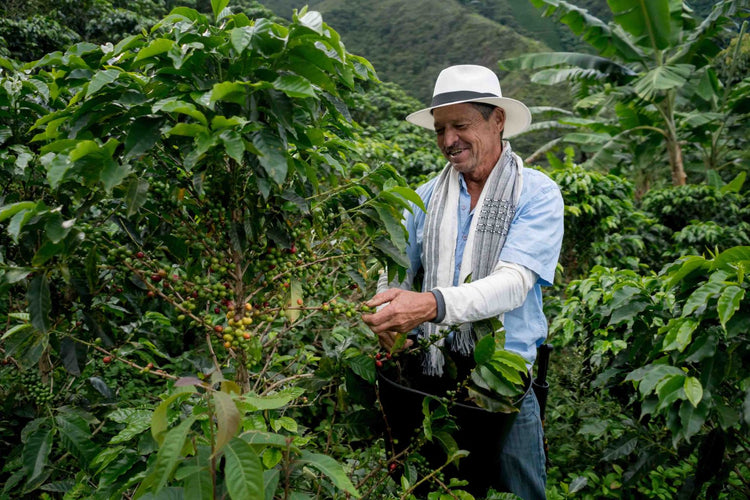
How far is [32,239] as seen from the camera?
1427mm

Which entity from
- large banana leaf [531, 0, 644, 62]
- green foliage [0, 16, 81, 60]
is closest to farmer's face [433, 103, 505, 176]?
large banana leaf [531, 0, 644, 62]

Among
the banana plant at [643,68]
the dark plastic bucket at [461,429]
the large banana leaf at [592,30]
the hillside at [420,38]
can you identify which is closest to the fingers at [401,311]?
the dark plastic bucket at [461,429]

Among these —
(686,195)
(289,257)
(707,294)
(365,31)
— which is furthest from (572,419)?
(365,31)

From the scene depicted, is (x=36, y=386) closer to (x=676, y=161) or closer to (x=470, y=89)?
(x=470, y=89)

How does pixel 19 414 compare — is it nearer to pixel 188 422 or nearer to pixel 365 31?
pixel 188 422

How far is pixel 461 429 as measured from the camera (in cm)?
151

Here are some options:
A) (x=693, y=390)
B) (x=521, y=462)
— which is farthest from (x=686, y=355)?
(x=521, y=462)

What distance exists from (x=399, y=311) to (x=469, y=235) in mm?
569

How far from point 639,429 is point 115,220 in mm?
2354

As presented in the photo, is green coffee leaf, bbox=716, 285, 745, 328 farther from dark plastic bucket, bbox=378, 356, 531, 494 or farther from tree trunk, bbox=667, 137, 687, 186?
tree trunk, bbox=667, 137, 687, 186

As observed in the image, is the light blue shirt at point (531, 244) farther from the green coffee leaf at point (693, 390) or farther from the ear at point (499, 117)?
the green coffee leaf at point (693, 390)

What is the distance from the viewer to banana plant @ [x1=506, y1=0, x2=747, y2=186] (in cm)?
774

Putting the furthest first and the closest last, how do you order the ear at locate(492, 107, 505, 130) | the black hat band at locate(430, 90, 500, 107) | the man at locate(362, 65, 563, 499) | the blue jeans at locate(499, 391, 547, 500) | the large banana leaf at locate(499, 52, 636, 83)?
1. the large banana leaf at locate(499, 52, 636, 83)
2. the ear at locate(492, 107, 505, 130)
3. the black hat band at locate(430, 90, 500, 107)
4. the blue jeans at locate(499, 391, 547, 500)
5. the man at locate(362, 65, 563, 499)

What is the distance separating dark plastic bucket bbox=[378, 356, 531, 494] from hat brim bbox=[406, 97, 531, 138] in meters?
1.02
